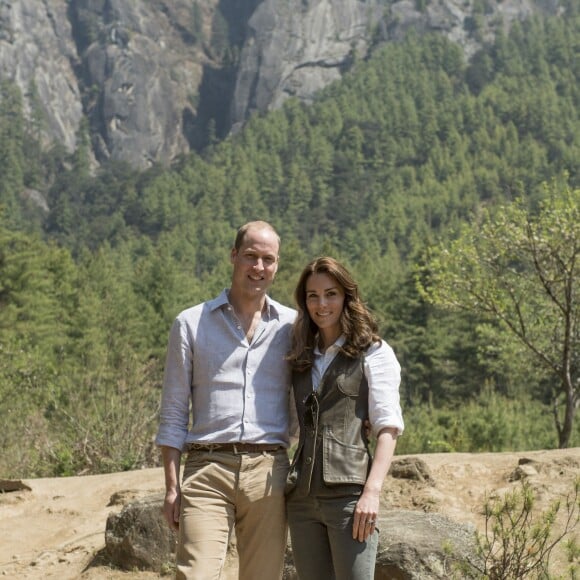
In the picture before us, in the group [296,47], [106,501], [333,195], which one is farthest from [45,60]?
[106,501]

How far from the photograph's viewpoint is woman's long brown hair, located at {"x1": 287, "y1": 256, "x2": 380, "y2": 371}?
3.69 meters

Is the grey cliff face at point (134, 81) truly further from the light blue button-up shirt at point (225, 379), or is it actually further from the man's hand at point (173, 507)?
the man's hand at point (173, 507)

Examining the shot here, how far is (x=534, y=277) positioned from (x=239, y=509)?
12288mm

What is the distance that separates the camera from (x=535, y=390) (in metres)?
36.8

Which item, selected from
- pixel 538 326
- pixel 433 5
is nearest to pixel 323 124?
pixel 433 5

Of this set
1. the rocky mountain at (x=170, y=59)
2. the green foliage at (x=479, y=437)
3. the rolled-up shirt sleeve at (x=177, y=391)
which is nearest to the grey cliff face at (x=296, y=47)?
the rocky mountain at (x=170, y=59)

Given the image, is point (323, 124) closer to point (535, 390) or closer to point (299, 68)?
point (299, 68)

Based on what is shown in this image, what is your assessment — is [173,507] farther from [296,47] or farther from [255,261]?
[296,47]

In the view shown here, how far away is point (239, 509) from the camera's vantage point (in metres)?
3.75

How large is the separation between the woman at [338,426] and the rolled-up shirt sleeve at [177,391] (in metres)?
0.42

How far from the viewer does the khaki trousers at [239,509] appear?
3.65 m

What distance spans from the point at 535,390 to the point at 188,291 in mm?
22567

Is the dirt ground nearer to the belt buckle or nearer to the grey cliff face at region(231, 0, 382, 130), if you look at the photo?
the belt buckle

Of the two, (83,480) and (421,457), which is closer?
(421,457)
